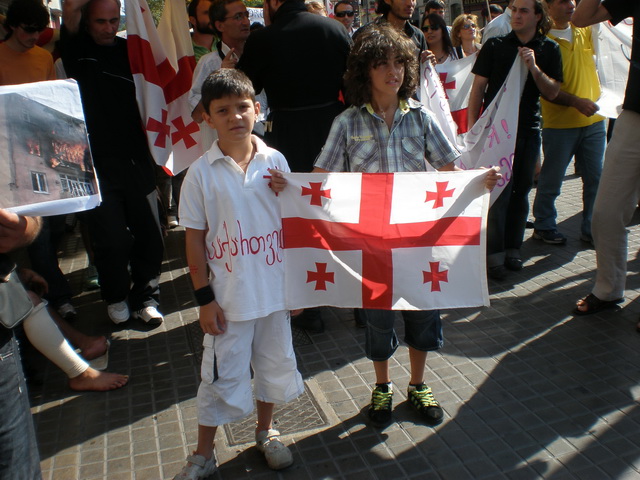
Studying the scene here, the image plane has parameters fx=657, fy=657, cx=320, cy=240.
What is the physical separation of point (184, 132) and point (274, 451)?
259cm

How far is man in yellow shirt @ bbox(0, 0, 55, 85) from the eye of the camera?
4383 mm

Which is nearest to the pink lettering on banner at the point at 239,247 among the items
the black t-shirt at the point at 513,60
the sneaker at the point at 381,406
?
the sneaker at the point at 381,406

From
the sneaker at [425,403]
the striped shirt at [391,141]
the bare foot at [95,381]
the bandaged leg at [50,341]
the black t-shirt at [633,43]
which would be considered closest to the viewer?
the striped shirt at [391,141]

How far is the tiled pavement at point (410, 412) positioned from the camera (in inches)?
119

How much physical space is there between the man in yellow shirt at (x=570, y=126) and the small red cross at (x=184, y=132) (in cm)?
288

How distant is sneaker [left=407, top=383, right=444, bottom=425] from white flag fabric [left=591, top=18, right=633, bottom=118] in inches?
114

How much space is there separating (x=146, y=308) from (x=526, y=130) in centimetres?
323

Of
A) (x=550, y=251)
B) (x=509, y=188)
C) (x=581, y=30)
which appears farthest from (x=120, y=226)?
(x=581, y=30)

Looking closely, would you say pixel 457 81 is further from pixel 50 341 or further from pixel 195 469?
pixel 195 469

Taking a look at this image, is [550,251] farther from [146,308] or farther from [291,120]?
[146,308]

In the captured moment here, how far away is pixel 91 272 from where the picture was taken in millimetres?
5598

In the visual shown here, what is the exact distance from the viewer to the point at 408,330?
3332 mm

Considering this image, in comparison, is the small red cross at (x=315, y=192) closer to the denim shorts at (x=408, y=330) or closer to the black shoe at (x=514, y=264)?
the denim shorts at (x=408, y=330)

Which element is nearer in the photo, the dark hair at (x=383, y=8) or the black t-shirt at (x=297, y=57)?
the black t-shirt at (x=297, y=57)
